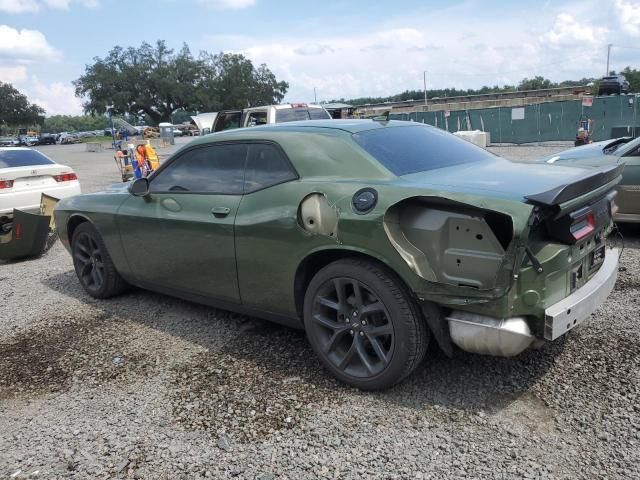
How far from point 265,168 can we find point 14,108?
102 metres

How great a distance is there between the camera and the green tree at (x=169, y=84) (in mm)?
72250

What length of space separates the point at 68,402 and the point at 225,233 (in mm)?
1469

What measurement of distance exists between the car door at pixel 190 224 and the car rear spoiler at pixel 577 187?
2.00 metres

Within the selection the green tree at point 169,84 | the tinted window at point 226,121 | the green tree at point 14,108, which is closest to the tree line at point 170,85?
the green tree at point 169,84

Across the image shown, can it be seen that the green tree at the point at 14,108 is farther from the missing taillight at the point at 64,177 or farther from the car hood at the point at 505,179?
the car hood at the point at 505,179

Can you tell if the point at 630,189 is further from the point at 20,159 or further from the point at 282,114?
the point at 20,159

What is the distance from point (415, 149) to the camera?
3.60 meters

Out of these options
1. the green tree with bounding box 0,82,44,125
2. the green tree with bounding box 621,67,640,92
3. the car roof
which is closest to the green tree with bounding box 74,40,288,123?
the green tree with bounding box 0,82,44,125

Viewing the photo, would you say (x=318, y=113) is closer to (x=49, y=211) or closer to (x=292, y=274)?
(x=49, y=211)

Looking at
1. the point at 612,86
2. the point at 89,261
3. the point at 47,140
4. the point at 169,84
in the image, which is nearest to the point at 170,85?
the point at 169,84

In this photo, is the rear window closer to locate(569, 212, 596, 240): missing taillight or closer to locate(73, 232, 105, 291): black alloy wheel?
locate(73, 232, 105, 291): black alloy wheel

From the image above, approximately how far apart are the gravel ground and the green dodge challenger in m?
0.28

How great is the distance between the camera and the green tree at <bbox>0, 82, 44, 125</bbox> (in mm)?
88000

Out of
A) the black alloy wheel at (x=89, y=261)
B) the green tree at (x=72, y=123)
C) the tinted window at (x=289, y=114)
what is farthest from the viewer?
the green tree at (x=72, y=123)
